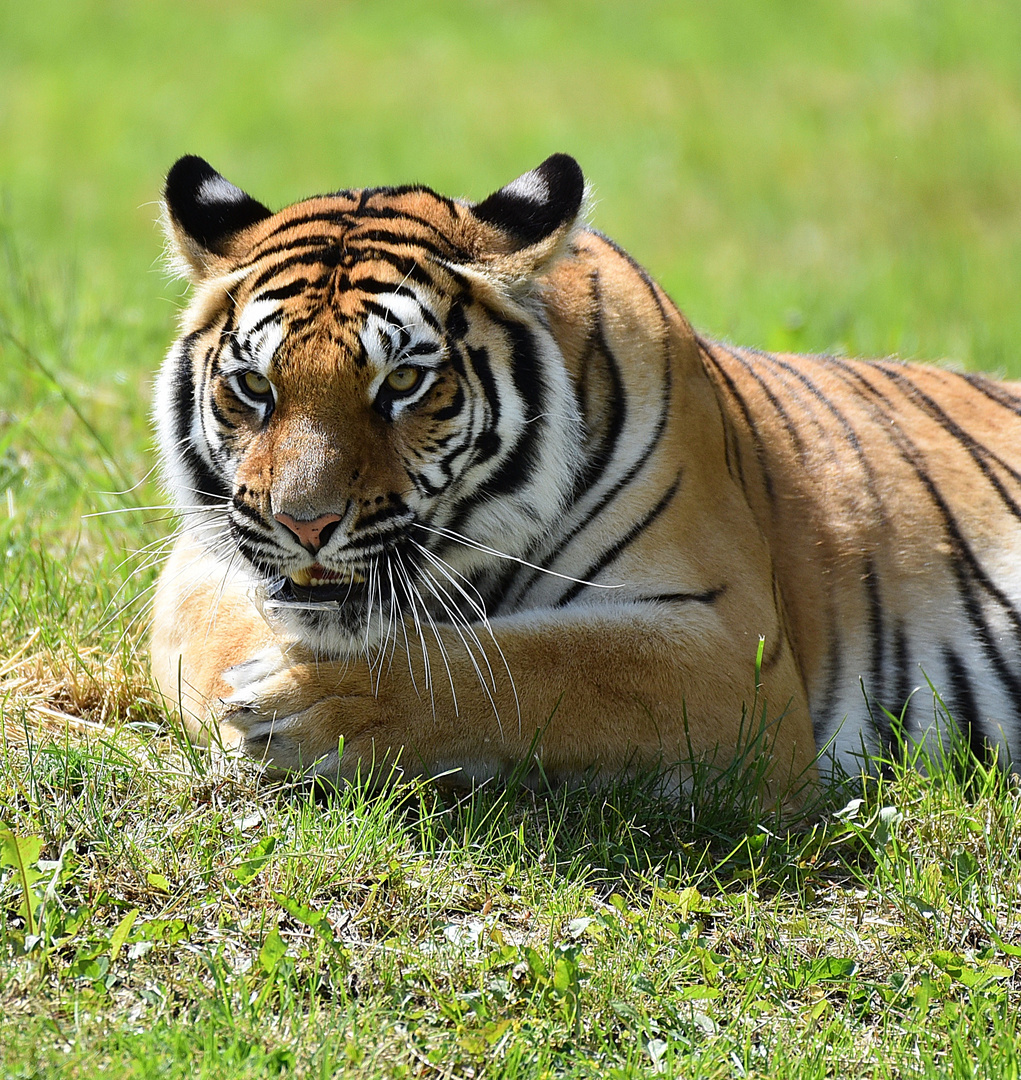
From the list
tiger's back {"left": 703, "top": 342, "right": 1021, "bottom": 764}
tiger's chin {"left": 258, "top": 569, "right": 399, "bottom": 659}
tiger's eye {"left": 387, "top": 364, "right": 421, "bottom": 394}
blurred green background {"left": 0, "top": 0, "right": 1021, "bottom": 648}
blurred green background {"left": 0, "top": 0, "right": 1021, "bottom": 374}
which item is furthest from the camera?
blurred green background {"left": 0, "top": 0, "right": 1021, "bottom": 374}

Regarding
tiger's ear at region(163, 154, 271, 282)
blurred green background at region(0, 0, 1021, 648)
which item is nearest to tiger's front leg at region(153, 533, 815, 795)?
tiger's ear at region(163, 154, 271, 282)

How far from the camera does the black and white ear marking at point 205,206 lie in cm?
316

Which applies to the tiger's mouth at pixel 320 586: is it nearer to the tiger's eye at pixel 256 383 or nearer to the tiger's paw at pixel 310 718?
the tiger's paw at pixel 310 718

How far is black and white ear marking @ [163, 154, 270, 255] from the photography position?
A: 316cm

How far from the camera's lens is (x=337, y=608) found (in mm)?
2961

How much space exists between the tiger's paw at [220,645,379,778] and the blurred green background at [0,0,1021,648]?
138cm

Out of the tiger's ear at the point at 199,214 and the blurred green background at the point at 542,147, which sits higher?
the blurred green background at the point at 542,147

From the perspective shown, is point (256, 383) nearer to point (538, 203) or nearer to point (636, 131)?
point (538, 203)

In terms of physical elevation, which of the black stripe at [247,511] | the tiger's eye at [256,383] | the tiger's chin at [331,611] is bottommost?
the tiger's chin at [331,611]

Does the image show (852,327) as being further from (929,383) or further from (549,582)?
(549,582)

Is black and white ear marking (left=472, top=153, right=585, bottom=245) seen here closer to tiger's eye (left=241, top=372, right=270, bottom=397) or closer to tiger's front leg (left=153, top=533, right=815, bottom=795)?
tiger's eye (left=241, top=372, right=270, bottom=397)

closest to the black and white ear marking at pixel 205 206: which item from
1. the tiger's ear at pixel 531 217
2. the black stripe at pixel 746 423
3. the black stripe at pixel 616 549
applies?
the tiger's ear at pixel 531 217

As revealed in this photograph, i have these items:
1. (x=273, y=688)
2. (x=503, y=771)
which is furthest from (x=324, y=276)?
(x=503, y=771)

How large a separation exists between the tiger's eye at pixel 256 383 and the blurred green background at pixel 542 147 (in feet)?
4.59
